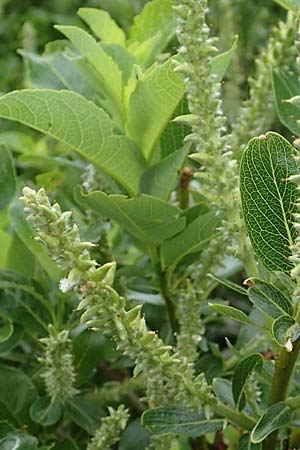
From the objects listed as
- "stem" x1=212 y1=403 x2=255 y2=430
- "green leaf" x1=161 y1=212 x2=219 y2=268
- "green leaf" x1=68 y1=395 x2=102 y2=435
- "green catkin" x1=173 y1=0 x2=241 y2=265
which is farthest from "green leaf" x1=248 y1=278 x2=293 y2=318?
"green leaf" x1=68 y1=395 x2=102 y2=435

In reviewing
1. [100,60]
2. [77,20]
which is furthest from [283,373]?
[77,20]

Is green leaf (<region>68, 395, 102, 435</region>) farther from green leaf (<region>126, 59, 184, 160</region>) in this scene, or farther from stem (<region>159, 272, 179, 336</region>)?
green leaf (<region>126, 59, 184, 160</region>)

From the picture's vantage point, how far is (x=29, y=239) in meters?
1.53

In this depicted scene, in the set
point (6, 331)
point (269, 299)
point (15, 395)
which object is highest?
point (269, 299)

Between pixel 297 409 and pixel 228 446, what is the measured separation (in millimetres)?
488

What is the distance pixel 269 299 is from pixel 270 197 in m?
0.13

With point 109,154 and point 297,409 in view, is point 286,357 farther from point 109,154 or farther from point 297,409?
point 109,154

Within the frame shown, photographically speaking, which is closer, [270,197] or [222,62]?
[270,197]

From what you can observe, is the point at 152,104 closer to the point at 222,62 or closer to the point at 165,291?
the point at 222,62

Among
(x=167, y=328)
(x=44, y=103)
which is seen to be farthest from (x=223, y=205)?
(x=167, y=328)

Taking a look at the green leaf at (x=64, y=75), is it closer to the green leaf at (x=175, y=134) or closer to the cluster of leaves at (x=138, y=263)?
the cluster of leaves at (x=138, y=263)

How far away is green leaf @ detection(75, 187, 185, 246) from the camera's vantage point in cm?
130

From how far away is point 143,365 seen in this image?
1075 mm

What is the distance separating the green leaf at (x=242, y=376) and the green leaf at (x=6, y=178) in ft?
1.79
